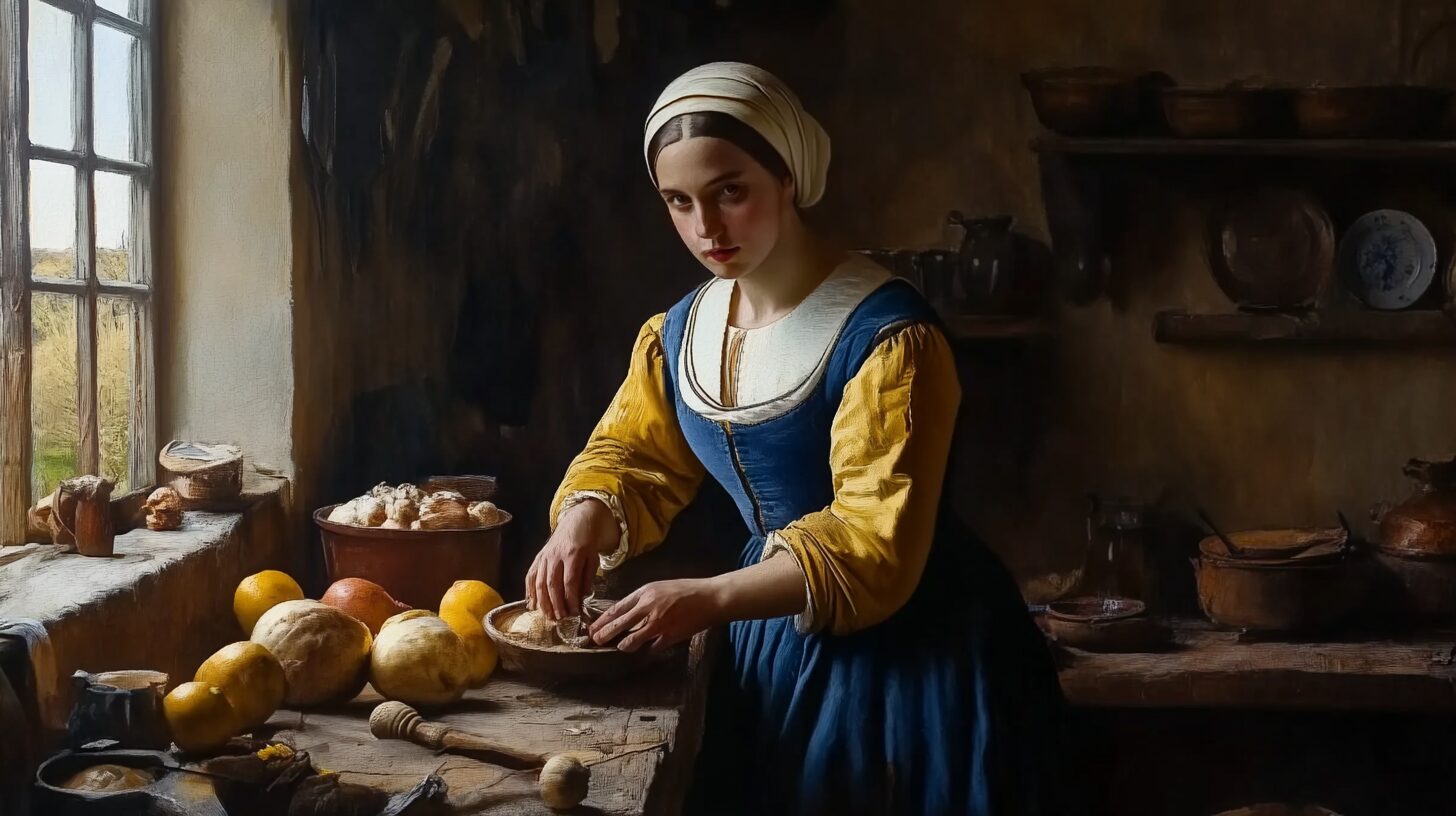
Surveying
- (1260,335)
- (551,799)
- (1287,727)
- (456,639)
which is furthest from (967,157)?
(551,799)

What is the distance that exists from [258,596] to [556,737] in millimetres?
605

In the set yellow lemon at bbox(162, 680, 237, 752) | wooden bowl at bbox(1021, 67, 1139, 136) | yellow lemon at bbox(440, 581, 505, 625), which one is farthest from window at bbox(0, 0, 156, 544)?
wooden bowl at bbox(1021, 67, 1139, 136)

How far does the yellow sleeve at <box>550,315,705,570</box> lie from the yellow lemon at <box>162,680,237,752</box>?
0.65 meters

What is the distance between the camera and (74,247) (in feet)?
6.42

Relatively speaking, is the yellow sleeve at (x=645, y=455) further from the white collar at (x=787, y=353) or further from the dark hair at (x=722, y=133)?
the dark hair at (x=722, y=133)

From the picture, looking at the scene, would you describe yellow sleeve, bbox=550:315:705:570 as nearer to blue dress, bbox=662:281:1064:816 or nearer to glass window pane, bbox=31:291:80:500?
blue dress, bbox=662:281:1064:816

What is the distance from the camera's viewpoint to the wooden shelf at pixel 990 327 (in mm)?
A: 2842

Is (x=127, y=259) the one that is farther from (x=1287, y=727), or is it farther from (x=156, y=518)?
(x=1287, y=727)

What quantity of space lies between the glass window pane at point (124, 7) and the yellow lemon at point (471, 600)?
3.55 ft

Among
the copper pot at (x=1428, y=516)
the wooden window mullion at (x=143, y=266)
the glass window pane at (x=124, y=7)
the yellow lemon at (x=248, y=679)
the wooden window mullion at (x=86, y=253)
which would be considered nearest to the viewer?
the yellow lemon at (x=248, y=679)

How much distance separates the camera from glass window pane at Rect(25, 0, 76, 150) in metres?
1.76

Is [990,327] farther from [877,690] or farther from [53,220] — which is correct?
[53,220]

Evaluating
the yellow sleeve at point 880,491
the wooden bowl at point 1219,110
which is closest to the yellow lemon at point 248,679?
the yellow sleeve at point 880,491

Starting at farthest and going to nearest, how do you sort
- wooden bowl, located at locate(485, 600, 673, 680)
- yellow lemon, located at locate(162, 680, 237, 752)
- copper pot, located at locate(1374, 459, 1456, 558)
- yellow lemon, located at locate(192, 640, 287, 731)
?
copper pot, located at locate(1374, 459, 1456, 558), wooden bowl, located at locate(485, 600, 673, 680), yellow lemon, located at locate(192, 640, 287, 731), yellow lemon, located at locate(162, 680, 237, 752)
